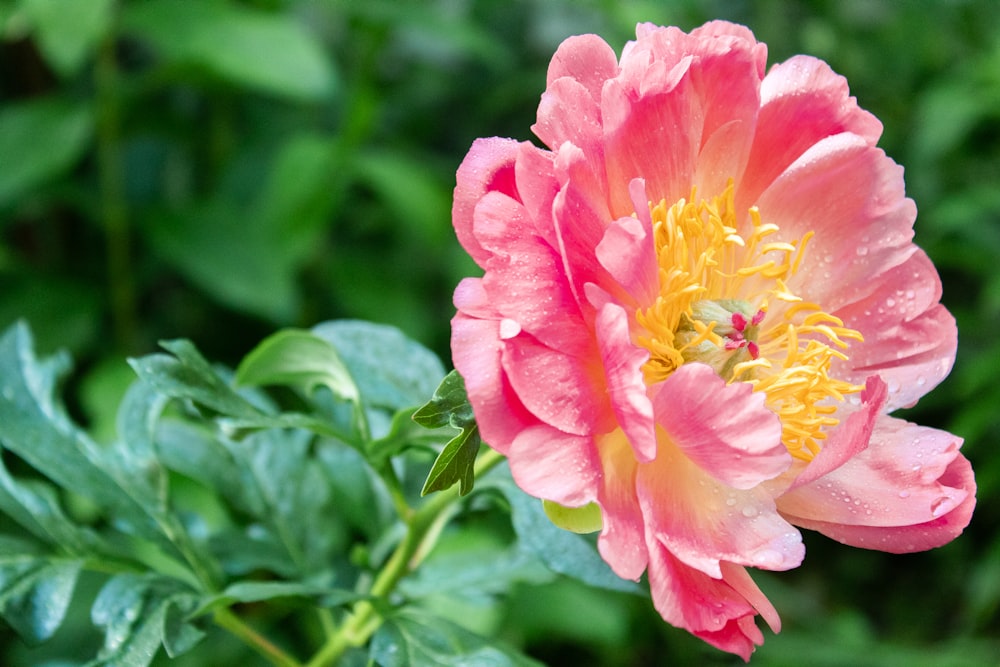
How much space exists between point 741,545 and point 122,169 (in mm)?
1331

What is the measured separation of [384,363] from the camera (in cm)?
63

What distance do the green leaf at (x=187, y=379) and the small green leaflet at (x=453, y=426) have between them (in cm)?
15

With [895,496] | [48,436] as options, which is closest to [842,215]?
[895,496]

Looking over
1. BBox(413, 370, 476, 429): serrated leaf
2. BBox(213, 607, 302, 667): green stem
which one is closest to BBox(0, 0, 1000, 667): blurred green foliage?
BBox(213, 607, 302, 667): green stem

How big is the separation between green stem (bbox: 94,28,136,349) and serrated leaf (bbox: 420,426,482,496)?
3.26 feet

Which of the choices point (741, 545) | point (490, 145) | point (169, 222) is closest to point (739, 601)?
point (741, 545)

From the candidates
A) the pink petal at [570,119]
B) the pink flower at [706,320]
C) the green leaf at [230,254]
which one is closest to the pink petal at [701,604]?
the pink flower at [706,320]

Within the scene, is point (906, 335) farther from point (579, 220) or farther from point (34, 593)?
point (34, 593)

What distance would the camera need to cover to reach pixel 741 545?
47 centimetres

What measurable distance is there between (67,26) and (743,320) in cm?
85

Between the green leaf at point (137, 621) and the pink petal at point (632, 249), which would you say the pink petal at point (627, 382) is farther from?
the green leaf at point (137, 621)

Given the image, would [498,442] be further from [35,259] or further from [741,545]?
[35,259]

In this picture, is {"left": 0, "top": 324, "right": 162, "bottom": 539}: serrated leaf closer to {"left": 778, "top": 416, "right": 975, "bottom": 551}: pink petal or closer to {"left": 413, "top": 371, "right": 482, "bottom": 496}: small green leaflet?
{"left": 413, "top": 371, "right": 482, "bottom": 496}: small green leaflet

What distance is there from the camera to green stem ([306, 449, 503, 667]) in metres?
0.57
